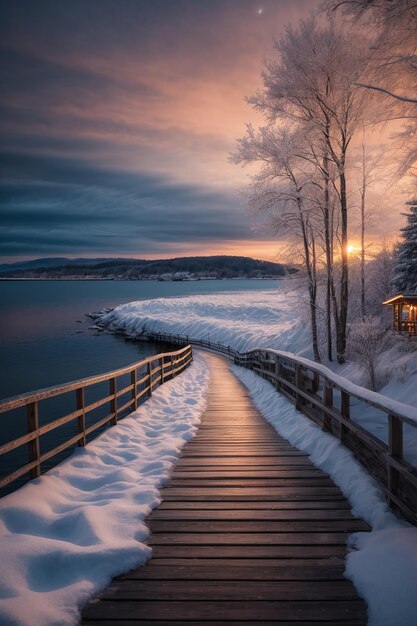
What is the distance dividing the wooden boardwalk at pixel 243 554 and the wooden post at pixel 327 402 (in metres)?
0.94

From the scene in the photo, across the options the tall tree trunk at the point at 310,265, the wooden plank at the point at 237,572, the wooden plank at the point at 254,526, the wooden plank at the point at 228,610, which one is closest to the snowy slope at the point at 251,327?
the tall tree trunk at the point at 310,265

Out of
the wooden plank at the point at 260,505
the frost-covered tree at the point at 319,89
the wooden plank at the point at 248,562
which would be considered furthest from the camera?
the frost-covered tree at the point at 319,89

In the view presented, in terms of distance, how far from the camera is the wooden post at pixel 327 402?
5988mm

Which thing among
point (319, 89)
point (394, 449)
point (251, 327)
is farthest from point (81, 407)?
point (251, 327)

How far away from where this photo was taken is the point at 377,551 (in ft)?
10.3

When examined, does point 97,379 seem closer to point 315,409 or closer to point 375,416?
point 315,409

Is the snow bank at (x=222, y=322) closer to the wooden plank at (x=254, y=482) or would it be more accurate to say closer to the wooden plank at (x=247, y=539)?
the wooden plank at (x=254, y=482)

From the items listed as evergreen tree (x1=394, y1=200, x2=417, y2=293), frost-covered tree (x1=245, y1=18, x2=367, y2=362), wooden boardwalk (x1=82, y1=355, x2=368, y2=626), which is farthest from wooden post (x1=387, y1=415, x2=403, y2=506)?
evergreen tree (x1=394, y1=200, x2=417, y2=293)

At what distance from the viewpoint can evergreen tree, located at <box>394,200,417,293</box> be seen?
25.5 meters

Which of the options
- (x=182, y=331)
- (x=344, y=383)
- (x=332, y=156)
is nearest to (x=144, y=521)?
(x=344, y=383)

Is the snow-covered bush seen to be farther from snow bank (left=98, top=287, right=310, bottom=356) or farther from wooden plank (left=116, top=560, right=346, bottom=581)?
wooden plank (left=116, top=560, right=346, bottom=581)

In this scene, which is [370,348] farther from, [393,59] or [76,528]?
[76,528]

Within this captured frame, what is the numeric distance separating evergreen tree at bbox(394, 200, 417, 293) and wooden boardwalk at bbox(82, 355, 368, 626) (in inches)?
959

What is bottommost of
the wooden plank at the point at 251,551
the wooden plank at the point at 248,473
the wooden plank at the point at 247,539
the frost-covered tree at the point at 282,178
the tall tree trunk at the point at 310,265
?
the wooden plank at the point at 248,473
